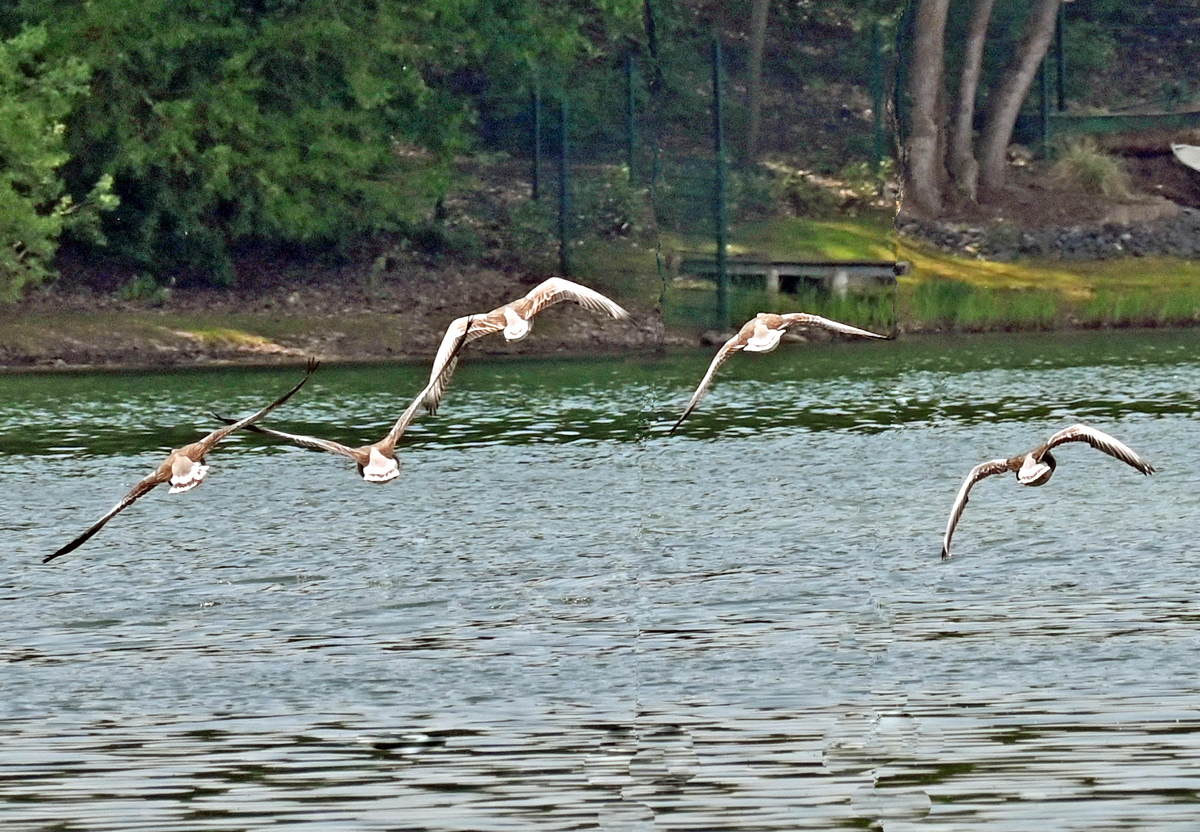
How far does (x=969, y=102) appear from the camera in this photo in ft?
165

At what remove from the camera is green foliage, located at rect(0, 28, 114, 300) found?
38656 millimetres

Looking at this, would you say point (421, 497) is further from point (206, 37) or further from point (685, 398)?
point (206, 37)

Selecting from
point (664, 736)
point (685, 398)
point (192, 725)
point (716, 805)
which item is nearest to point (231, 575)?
point (192, 725)

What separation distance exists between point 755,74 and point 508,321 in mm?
34399

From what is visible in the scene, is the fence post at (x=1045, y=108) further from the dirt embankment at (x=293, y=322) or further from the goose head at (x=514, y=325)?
the goose head at (x=514, y=325)

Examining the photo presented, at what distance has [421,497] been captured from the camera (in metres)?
25.6

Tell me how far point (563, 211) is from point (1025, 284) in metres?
8.76

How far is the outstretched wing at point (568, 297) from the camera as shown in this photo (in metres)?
16.2

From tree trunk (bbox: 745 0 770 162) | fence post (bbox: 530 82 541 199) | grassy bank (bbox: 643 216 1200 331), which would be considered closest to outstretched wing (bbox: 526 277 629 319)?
grassy bank (bbox: 643 216 1200 331)

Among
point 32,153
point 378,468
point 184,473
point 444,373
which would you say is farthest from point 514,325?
point 32,153

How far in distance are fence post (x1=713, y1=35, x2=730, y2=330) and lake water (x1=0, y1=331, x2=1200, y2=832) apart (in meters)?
11.7

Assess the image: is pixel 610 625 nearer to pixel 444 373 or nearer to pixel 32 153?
pixel 444 373

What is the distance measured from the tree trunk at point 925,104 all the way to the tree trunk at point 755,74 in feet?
10.3

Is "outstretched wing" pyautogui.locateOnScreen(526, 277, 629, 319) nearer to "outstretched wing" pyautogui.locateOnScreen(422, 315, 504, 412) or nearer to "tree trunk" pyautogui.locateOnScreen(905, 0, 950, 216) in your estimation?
"outstretched wing" pyautogui.locateOnScreen(422, 315, 504, 412)
